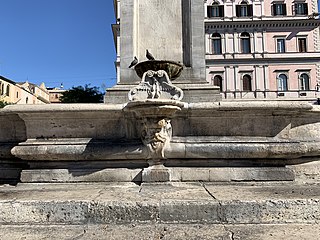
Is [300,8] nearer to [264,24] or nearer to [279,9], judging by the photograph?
[279,9]

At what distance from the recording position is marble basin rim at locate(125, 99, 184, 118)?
396cm

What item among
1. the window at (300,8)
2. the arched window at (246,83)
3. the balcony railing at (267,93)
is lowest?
the balcony railing at (267,93)

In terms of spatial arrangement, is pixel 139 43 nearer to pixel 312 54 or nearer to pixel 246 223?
pixel 246 223

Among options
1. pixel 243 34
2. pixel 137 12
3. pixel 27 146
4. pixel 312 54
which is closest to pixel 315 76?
pixel 312 54

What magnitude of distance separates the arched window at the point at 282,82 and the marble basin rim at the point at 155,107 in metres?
44.5

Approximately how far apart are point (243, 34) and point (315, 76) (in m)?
11.4

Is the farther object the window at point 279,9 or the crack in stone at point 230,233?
the window at point 279,9

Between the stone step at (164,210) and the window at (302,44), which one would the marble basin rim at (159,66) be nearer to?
the stone step at (164,210)

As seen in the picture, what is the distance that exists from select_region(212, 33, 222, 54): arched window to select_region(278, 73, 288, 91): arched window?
9.10 m

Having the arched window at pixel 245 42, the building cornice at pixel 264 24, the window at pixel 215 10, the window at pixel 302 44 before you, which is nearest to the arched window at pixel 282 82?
the window at pixel 302 44

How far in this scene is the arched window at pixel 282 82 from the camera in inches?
1784

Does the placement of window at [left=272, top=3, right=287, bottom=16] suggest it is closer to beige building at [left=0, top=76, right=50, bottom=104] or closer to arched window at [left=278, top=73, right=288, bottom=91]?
arched window at [left=278, top=73, right=288, bottom=91]

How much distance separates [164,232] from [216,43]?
46.0 metres

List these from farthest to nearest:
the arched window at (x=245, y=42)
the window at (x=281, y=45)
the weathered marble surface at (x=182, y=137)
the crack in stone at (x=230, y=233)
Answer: the arched window at (x=245, y=42) → the window at (x=281, y=45) → the weathered marble surface at (x=182, y=137) → the crack in stone at (x=230, y=233)
